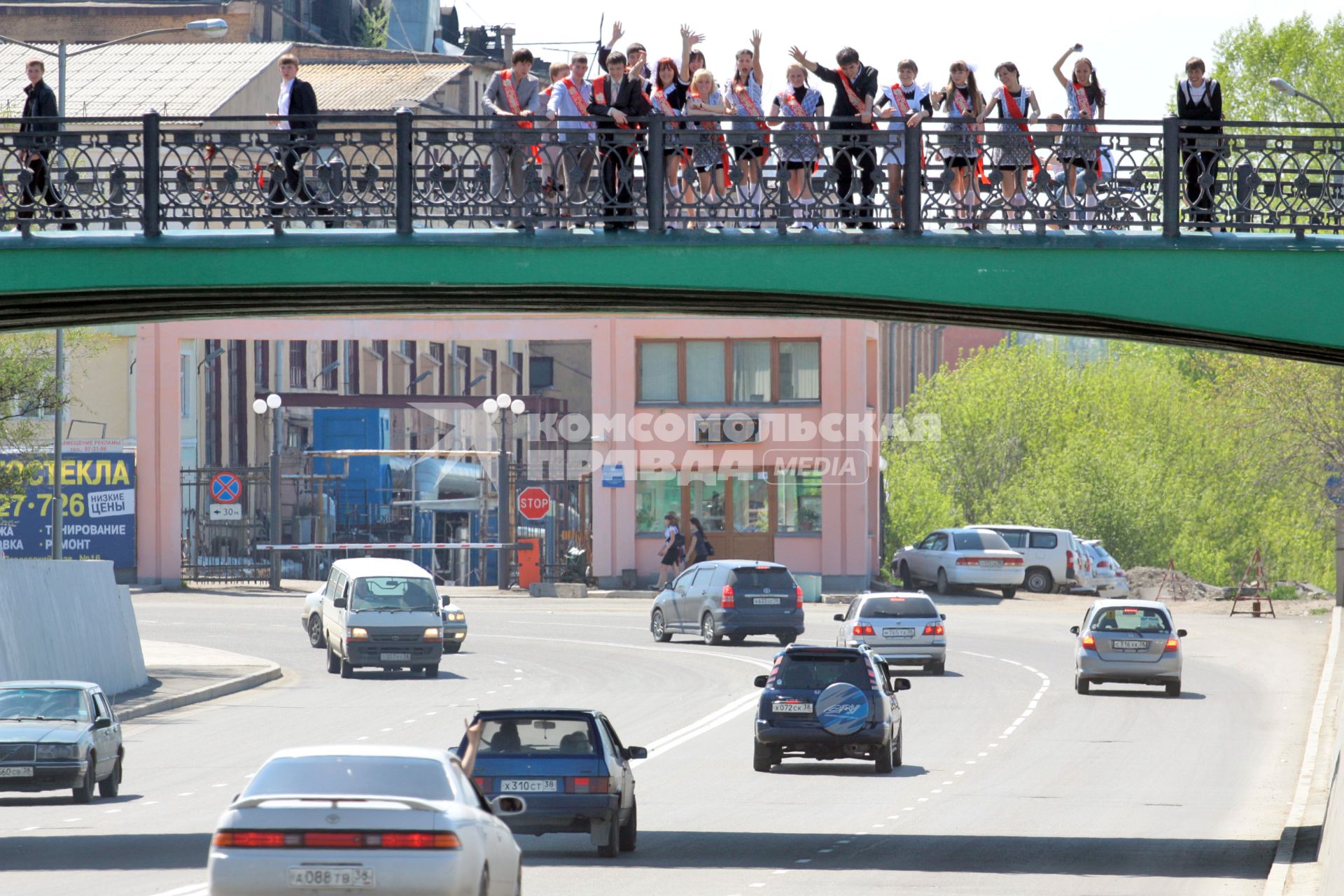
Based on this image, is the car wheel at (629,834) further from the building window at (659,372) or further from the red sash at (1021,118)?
the building window at (659,372)

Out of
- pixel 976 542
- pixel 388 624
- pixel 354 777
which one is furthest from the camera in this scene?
pixel 976 542

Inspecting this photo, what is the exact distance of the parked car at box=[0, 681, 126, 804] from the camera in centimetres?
2019

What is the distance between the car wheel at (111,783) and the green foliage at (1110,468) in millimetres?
46396

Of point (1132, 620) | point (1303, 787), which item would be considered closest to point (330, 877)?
point (1303, 787)

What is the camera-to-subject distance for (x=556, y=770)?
1638 cm

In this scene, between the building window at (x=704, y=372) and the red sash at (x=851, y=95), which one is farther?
the building window at (x=704, y=372)

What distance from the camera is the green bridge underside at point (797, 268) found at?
17734 millimetres

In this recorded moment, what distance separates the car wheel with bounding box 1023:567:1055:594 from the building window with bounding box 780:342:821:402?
739cm

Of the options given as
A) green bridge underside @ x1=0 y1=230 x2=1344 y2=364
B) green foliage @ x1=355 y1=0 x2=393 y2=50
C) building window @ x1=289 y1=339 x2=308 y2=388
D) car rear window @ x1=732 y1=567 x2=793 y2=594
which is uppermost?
green foliage @ x1=355 y1=0 x2=393 y2=50

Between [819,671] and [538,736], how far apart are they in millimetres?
6796

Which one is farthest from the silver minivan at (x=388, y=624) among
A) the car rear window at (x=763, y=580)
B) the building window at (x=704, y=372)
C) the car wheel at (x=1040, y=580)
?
the car wheel at (x=1040, y=580)

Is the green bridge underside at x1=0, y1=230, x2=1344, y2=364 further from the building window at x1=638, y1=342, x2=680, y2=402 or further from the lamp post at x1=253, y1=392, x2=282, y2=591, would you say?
the building window at x1=638, y1=342, x2=680, y2=402

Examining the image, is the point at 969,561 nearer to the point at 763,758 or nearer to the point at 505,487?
the point at 505,487

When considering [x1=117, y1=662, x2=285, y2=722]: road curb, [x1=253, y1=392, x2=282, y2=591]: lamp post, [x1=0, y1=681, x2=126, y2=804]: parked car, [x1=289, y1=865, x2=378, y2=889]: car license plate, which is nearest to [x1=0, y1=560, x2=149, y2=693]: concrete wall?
[x1=117, y1=662, x2=285, y2=722]: road curb
